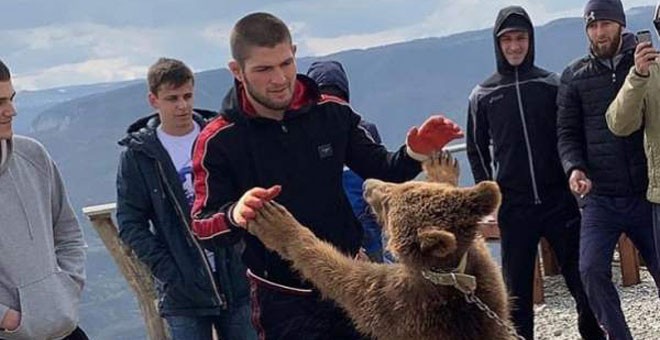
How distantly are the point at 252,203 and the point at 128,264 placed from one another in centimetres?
312

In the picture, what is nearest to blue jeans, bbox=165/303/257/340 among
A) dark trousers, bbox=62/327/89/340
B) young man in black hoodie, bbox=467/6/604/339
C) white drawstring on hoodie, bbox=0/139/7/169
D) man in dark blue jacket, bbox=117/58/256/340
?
man in dark blue jacket, bbox=117/58/256/340

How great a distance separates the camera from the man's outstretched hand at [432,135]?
11.7 feet

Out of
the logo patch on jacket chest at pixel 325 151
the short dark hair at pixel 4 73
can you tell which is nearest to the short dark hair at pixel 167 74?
the short dark hair at pixel 4 73

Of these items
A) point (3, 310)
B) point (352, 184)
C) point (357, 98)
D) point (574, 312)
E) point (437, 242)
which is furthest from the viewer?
point (357, 98)

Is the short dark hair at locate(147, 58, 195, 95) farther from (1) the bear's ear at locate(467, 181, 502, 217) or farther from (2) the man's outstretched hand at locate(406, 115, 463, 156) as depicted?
(1) the bear's ear at locate(467, 181, 502, 217)

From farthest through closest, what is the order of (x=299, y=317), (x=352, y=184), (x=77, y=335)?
(x=352, y=184) < (x=77, y=335) < (x=299, y=317)

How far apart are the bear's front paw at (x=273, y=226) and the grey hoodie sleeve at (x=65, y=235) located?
115cm

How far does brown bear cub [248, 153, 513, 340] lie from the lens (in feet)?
11.2

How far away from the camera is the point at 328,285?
3.58m

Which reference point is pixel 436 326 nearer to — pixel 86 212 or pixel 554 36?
pixel 86 212

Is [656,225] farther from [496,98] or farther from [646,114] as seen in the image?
[496,98]

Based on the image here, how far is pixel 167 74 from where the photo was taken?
5234 mm

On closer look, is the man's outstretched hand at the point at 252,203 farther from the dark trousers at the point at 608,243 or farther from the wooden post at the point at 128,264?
the wooden post at the point at 128,264

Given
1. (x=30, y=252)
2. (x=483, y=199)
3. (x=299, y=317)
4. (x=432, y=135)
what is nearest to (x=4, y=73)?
(x=30, y=252)
